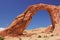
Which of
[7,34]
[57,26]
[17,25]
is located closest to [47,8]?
[57,26]

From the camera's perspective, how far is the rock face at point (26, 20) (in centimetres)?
3294

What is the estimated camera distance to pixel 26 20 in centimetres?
3359

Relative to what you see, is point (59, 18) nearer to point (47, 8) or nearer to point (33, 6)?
point (47, 8)

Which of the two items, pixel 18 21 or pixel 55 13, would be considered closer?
pixel 18 21

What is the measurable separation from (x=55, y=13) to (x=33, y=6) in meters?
4.94

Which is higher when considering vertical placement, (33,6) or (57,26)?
(33,6)

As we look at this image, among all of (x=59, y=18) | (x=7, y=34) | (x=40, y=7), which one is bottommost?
(x=7, y=34)

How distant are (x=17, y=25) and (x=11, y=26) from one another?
44.6 inches

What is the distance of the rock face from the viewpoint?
108ft

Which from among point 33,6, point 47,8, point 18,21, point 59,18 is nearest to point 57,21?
point 59,18

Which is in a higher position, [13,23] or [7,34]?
[13,23]

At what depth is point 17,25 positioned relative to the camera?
1321 inches

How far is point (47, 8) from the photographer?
36.2m

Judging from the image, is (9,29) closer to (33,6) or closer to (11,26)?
(11,26)
